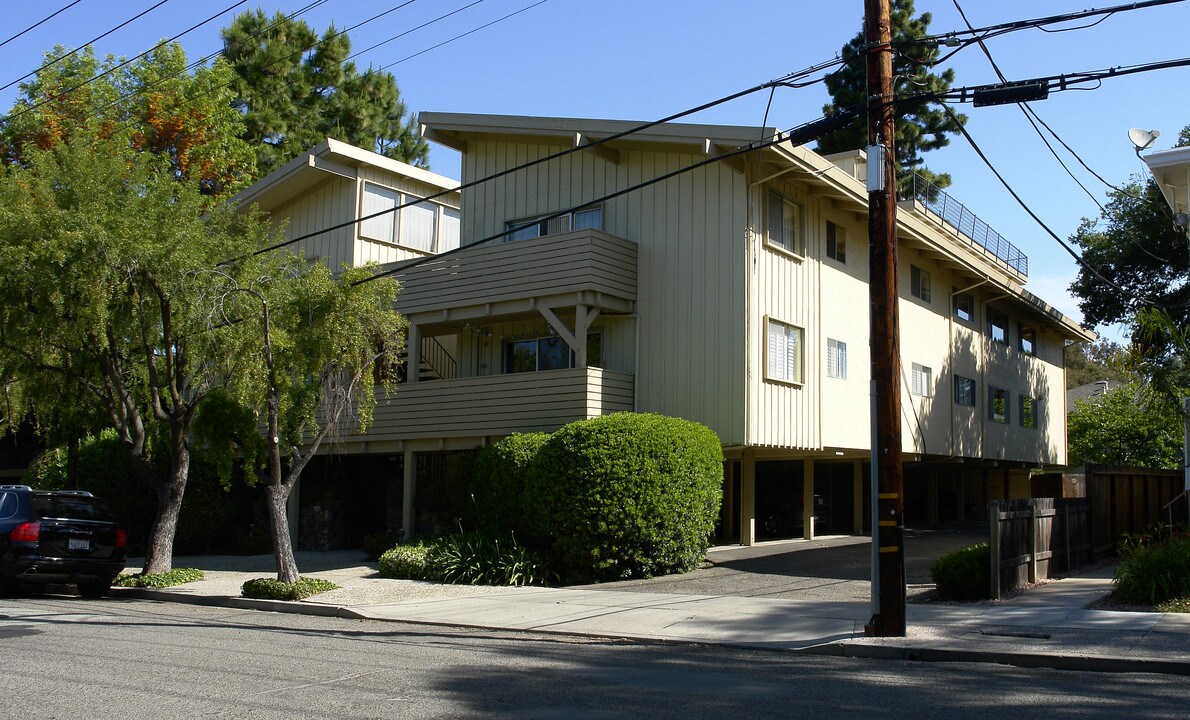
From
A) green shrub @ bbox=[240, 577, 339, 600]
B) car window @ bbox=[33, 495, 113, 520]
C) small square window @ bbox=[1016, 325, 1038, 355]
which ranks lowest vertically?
green shrub @ bbox=[240, 577, 339, 600]

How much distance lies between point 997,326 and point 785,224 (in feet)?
42.1

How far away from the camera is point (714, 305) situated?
20.4 m

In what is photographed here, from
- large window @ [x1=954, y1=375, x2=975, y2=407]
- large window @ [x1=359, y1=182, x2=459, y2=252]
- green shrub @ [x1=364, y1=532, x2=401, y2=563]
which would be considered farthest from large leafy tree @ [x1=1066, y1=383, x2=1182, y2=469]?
green shrub @ [x1=364, y1=532, x2=401, y2=563]

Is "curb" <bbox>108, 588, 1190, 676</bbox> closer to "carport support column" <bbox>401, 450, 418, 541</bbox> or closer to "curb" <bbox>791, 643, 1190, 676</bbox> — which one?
"curb" <bbox>791, 643, 1190, 676</bbox>

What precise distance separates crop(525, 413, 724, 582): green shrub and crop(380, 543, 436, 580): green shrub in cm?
202

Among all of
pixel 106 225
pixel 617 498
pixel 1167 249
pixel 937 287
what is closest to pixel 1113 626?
pixel 617 498

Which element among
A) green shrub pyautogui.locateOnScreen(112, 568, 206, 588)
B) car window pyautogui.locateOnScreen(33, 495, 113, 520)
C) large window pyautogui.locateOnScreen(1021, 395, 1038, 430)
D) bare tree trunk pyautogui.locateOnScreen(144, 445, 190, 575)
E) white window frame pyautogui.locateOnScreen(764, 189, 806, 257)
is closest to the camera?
car window pyautogui.locateOnScreen(33, 495, 113, 520)

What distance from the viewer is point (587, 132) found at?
835 inches

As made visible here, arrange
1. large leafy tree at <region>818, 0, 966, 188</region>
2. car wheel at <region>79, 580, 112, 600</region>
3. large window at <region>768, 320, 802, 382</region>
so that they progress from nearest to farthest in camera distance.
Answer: car wheel at <region>79, 580, 112, 600</region>, large window at <region>768, 320, 802, 382</region>, large leafy tree at <region>818, 0, 966, 188</region>

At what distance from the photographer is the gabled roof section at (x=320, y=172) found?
24.5m

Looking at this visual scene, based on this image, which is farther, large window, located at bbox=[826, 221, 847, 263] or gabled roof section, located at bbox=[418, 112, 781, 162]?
large window, located at bbox=[826, 221, 847, 263]

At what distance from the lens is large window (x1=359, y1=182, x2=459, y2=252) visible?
83.0 feet

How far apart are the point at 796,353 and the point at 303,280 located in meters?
9.92

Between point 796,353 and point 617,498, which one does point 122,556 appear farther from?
point 796,353
